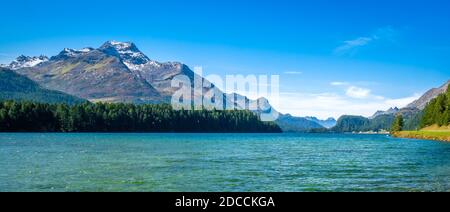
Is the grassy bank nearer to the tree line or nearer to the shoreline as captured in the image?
the shoreline

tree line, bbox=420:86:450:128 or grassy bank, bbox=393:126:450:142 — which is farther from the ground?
tree line, bbox=420:86:450:128

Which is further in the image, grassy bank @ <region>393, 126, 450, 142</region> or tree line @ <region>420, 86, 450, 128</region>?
tree line @ <region>420, 86, 450, 128</region>

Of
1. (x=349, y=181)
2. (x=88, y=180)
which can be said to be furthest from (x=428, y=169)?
(x=88, y=180)

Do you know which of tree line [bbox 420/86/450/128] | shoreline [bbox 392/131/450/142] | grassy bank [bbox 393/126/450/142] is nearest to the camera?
shoreline [bbox 392/131/450/142]

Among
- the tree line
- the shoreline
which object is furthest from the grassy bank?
the tree line

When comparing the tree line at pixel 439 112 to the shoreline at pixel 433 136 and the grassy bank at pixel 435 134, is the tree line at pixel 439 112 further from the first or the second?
Result: the shoreline at pixel 433 136

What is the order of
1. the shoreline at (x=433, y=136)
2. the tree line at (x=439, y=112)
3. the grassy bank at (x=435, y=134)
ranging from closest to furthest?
1. the shoreline at (x=433, y=136)
2. the grassy bank at (x=435, y=134)
3. the tree line at (x=439, y=112)

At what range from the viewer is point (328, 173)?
45.3m

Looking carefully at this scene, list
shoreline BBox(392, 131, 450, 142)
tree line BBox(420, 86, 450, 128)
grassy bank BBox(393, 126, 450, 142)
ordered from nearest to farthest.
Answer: shoreline BBox(392, 131, 450, 142), grassy bank BBox(393, 126, 450, 142), tree line BBox(420, 86, 450, 128)

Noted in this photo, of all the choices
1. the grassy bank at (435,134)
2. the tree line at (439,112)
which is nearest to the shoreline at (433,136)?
the grassy bank at (435,134)

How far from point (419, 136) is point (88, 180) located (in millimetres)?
153872

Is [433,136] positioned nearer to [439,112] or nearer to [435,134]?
[435,134]

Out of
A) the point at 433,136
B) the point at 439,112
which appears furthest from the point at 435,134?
the point at 439,112
